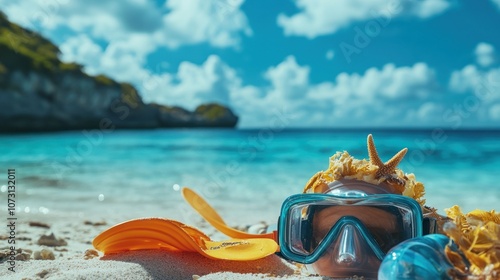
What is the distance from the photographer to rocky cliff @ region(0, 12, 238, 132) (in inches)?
1933

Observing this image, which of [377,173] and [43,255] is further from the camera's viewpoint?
[43,255]

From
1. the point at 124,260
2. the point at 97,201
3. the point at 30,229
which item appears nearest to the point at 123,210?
the point at 97,201

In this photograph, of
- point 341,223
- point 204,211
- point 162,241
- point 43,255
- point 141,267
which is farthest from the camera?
point 204,211

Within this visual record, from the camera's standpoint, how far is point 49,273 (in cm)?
324

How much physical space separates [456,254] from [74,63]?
61.5 m

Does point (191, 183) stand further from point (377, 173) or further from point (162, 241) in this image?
point (377, 173)

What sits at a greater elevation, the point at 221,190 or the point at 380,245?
the point at 221,190

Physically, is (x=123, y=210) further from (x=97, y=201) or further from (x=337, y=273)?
(x=337, y=273)

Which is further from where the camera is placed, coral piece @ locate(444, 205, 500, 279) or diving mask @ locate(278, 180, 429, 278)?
diving mask @ locate(278, 180, 429, 278)

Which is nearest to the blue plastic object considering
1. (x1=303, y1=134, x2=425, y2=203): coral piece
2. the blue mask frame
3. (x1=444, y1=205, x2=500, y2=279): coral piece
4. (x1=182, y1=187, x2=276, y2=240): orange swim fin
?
(x1=444, y1=205, x2=500, y2=279): coral piece

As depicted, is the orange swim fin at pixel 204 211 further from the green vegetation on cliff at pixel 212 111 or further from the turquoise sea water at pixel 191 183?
the green vegetation on cliff at pixel 212 111

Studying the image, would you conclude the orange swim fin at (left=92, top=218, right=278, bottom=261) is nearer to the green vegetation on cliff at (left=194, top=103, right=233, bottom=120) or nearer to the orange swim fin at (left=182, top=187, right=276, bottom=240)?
the orange swim fin at (left=182, top=187, right=276, bottom=240)

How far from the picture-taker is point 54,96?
5450cm

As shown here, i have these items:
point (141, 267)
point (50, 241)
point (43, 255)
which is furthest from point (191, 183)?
point (141, 267)
